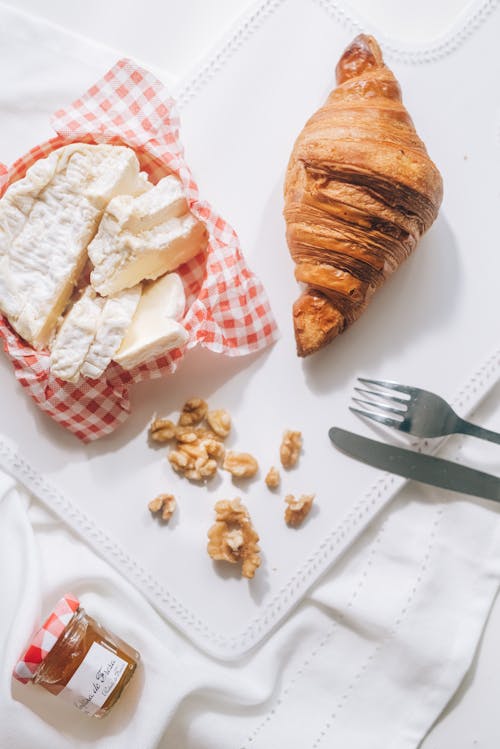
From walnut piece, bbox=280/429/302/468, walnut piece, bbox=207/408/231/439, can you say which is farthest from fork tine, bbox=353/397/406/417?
walnut piece, bbox=207/408/231/439

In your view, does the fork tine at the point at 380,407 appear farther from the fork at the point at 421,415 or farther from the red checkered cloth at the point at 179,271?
the red checkered cloth at the point at 179,271

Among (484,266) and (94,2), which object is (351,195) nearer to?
(484,266)

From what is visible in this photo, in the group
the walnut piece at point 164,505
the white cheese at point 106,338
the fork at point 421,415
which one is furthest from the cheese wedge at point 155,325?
the fork at point 421,415

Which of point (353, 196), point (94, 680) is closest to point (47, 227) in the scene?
point (353, 196)

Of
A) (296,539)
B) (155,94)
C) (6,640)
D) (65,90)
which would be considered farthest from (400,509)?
(65,90)

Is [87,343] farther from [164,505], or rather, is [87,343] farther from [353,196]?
[353,196]

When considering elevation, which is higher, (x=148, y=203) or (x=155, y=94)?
(x=155, y=94)
